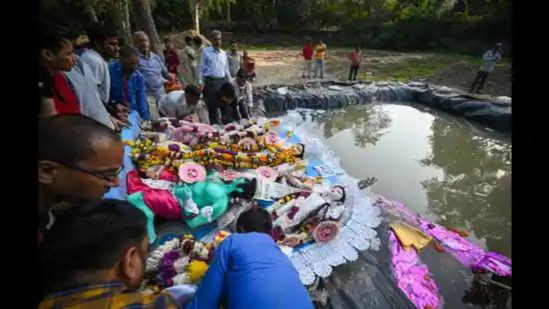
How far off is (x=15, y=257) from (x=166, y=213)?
7.13 feet

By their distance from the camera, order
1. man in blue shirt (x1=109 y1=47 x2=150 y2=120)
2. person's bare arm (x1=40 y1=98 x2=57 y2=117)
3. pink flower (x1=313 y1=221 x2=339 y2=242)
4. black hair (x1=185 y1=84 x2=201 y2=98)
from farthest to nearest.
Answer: black hair (x1=185 y1=84 x2=201 y2=98), man in blue shirt (x1=109 y1=47 x2=150 y2=120), pink flower (x1=313 y1=221 x2=339 y2=242), person's bare arm (x1=40 y1=98 x2=57 y2=117)

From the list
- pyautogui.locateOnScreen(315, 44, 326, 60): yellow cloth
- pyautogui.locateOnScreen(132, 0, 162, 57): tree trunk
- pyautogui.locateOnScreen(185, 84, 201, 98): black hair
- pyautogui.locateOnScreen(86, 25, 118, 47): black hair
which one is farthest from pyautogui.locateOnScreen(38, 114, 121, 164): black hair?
pyautogui.locateOnScreen(315, 44, 326, 60): yellow cloth

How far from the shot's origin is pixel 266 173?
349 cm

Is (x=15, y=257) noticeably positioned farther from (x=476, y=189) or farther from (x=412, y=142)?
(x=412, y=142)

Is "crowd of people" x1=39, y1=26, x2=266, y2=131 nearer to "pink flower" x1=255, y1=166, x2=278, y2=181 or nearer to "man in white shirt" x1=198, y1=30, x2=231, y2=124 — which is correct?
"man in white shirt" x1=198, y1=30, x2=231, y2=124

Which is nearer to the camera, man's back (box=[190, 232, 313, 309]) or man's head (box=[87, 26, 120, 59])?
man's back (box=[190, 232, 313, 309])

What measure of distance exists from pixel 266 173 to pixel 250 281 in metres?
1.96

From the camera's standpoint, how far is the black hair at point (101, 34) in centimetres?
363

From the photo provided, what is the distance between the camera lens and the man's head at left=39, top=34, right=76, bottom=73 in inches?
76.1

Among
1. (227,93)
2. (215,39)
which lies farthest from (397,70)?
(227,93)

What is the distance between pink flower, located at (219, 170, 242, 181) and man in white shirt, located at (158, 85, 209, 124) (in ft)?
4.23

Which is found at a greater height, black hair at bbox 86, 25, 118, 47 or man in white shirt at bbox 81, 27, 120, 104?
black hair at bbox 86, 25, 118, 47

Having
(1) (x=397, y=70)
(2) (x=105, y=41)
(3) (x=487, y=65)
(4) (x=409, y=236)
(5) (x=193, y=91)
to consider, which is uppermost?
(2) (x=105, y=41)

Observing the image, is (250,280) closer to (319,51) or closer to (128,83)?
(128,83)
